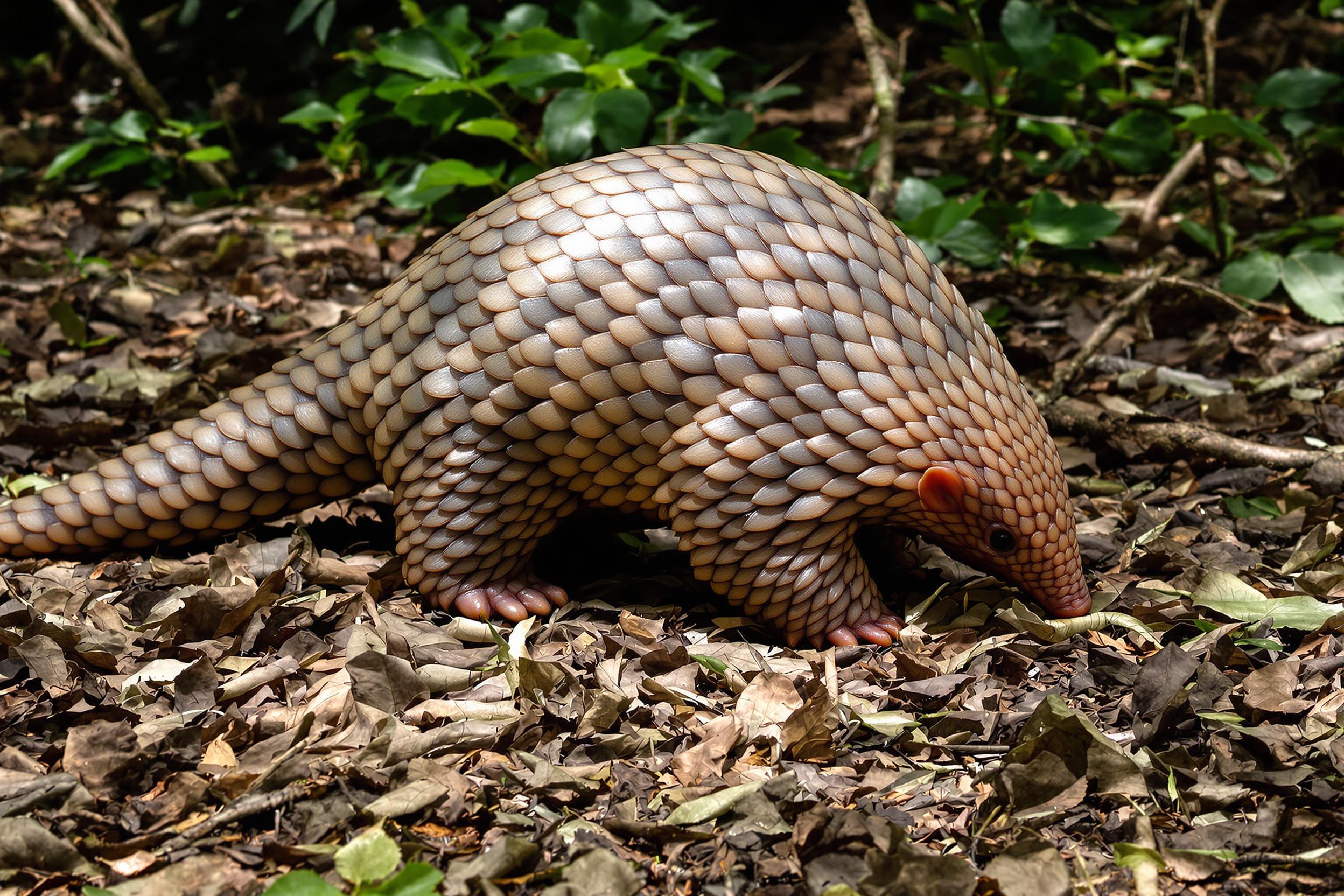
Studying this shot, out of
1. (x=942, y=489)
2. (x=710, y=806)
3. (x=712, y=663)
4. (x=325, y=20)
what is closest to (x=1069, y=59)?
(x=942, y=489)

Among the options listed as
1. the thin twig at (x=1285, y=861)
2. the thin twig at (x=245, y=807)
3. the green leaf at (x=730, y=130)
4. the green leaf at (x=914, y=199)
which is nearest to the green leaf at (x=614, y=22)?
the green leaf at (x=730, y=130)

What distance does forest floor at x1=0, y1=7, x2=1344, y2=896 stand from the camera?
2.50m

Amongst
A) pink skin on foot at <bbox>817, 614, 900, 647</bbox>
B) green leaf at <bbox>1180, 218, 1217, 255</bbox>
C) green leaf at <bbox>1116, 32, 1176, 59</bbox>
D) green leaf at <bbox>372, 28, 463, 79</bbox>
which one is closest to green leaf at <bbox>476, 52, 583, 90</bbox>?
green leaf at <bbox>372, 28, 463, 79</bbox>

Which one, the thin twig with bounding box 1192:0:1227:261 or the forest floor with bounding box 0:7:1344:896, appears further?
the thin twig with bounding box 1192:0:1227:261

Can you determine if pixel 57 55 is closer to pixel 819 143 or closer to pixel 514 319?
pixel 819 143

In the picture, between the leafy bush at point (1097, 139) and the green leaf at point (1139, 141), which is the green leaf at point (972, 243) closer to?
the leafy bush at point (1097, 139)

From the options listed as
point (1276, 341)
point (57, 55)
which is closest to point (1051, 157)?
point (1276, 341)

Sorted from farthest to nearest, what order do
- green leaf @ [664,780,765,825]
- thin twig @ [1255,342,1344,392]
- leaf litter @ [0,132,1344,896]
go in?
1. thin twig @ [1255,342,1344,392]
2. green leaf @ [664,780,765,825]
3. leaf litter @ [0,132,1344,896]

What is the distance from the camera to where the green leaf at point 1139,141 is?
584 cm

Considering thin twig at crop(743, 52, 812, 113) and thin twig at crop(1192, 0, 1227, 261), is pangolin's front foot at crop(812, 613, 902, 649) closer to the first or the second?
thin twig at crop(1192, 0, 1227, 261)

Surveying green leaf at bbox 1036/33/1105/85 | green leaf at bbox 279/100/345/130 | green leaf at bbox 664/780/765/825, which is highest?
green leaf at bbox 1036/33/1105/85

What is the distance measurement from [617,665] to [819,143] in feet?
15.6

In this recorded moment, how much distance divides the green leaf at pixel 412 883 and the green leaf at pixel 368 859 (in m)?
0.02

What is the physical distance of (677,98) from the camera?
6316 mm
